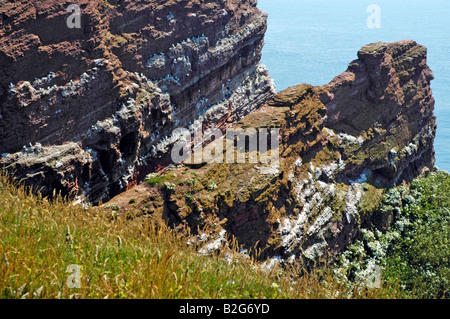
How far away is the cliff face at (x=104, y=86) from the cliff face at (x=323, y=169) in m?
5.79

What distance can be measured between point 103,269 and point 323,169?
769 inches

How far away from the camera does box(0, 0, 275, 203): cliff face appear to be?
850 inches

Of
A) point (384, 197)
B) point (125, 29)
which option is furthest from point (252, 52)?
point (384, 197)

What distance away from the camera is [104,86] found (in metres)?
26.0

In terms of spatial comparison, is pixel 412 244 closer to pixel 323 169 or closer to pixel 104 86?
pixel 323 169

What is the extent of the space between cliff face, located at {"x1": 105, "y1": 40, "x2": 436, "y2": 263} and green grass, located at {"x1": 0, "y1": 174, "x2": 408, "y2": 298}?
652 centimetres

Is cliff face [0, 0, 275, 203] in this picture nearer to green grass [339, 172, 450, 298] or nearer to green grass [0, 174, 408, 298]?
green grass [0, 174, 408, 298]

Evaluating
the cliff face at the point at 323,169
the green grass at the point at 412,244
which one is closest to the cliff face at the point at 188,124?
the cliff face at the point at 323,169

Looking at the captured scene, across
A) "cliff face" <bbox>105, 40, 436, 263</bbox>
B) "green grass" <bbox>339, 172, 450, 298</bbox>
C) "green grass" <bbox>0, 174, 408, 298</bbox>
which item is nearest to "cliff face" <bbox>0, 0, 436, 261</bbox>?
"cliff face" <bbox>105, 40, 436, 263</bbox>

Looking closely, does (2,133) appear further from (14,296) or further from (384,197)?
(384,197)

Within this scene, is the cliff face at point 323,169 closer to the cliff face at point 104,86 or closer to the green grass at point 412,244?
the green grass at point 412,244

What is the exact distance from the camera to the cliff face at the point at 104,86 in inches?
850

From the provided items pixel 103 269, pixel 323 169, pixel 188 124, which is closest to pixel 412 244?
pixel 323 169
